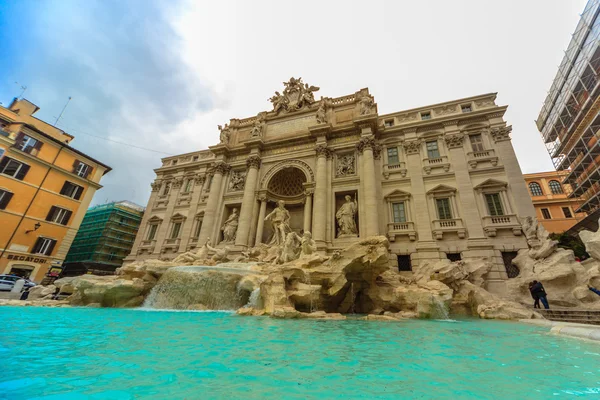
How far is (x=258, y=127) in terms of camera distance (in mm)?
22625

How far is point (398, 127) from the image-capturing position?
19094mm

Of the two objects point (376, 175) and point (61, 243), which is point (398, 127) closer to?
point (376, 175)

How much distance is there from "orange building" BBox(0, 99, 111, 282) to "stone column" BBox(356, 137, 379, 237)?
25317 millimetres

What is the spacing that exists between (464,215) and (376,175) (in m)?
6.14

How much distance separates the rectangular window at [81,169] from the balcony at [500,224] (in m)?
32.9

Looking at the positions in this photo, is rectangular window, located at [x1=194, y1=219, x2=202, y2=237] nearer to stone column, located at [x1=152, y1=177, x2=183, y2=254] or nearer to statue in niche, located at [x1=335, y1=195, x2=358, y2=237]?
stone column, located at [x1=152, y1=177, x2=183, y2=254]

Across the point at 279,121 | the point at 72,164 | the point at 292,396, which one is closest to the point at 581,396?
the point at 292,396

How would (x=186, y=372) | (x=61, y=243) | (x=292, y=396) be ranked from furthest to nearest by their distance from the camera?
1. (x=61, y=243)
2. (x=186, y=372)
3. (x=292, y=396)

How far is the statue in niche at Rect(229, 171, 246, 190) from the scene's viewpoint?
72.4 feet

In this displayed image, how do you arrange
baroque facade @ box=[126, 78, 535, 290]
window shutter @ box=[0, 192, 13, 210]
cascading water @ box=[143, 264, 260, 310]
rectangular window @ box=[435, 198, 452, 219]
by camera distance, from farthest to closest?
1. window shutter @ box=[0, 192, 13, 210]
2. rectangular window @ box=[435, 198, 452, 219]
3. baroque facade @ box=[126, 78, 535, 290]
4. cascading water @ box=[143, 264, 260, 310]

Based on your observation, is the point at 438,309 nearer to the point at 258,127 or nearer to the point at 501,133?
the point at 501,133

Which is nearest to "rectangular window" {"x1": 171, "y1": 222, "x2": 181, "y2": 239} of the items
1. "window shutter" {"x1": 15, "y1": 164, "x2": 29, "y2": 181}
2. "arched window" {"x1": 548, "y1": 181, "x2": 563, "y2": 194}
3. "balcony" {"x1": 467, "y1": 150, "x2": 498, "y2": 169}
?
"window shutter" {"x1": 15, "y1": 164, "x2": 29, "y2": 181}

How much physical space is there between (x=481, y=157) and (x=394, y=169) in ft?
18.0

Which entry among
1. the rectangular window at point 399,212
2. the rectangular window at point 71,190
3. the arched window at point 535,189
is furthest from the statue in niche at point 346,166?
the arched window at point 535,189
